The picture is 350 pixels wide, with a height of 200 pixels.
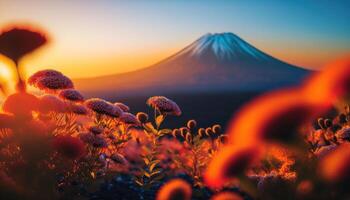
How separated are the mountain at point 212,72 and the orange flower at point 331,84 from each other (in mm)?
29449

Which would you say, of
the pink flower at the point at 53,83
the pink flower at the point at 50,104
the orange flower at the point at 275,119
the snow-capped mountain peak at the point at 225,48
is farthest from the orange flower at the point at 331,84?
the snow-capped mountain peak at the point at 225,48

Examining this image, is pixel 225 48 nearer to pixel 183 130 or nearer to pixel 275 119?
pixel 183 130

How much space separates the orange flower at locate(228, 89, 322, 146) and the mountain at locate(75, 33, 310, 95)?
29.4 m

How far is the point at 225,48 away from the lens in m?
49.9

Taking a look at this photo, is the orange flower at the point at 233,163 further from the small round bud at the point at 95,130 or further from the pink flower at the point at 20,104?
the small round bud at the point at 95,130

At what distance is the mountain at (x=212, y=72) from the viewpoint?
3484cm

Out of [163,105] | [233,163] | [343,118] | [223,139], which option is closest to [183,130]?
[223,139]

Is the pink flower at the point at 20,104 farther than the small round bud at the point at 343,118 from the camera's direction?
No

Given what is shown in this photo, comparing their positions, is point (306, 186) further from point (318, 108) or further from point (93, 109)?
point (93, 109)

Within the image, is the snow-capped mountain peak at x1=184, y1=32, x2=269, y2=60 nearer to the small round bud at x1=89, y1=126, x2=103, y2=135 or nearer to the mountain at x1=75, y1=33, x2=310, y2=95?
the mountain at x1=75, y1=33, x2=310, y2=95

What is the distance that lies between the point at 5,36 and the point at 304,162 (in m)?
2.73

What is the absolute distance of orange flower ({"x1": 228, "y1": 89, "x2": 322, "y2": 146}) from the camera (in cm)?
135

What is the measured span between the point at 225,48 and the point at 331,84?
48936 millimetres

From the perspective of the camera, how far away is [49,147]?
10.1 ft
